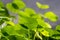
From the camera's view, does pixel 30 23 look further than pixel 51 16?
No

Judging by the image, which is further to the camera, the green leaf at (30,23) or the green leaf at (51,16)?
the green leaf at (51,16)

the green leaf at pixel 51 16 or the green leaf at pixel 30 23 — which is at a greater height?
the green leaf at pixel 51 16

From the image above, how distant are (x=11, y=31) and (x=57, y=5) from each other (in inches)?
26.3

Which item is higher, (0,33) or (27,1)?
(27,1)

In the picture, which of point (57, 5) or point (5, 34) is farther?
point (57, 5)

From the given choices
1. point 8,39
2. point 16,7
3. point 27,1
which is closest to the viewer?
point 8,39

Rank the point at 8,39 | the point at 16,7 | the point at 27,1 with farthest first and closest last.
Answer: the point at 27,1
the point at 16,7
the point at 8,39

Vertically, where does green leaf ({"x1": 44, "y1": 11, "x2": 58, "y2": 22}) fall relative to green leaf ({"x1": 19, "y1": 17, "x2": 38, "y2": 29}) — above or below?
above

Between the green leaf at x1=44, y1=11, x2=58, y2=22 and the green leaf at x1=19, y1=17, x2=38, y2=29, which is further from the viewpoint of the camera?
the green leaf at x1=44, y1=11, x2=58, y2=22

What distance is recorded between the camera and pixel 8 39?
234 millimetres

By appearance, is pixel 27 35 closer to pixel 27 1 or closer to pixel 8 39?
pixel 8 39

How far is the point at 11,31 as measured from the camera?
0.25 metres

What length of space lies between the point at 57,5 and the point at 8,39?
68 cm

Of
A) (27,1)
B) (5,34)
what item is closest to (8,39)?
(5,34)
